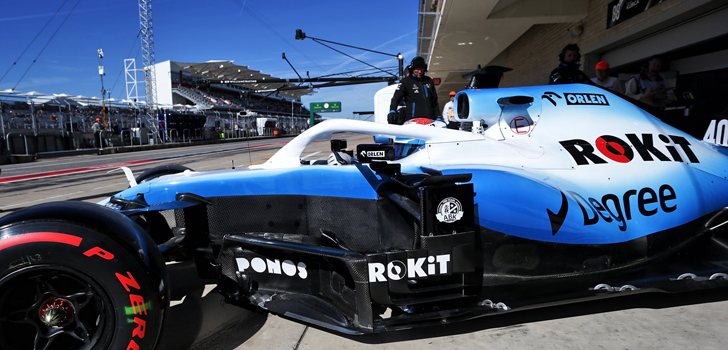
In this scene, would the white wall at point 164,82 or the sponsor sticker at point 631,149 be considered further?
the white wall at point 164,82

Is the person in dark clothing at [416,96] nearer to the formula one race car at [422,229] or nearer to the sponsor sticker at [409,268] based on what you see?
the formula one race car at [422,229]

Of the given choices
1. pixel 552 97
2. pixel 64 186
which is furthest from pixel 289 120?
pixel 552 97

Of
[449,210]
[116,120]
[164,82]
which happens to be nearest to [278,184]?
[449,210]

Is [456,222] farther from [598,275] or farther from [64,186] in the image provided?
[64,186]

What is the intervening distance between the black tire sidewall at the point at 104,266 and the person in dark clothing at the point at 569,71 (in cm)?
349

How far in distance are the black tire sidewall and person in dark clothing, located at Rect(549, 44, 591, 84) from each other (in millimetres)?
3488

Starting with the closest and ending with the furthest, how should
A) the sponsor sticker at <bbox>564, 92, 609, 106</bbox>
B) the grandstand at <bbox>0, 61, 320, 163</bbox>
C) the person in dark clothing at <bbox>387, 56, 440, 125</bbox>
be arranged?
the sponsor sticker at <bbox>564, 92, 609, 106</bbox>
the person in dark clothing at <bbox>387, 56, 440, 125</bbox>
the grandstand at <bbox>0, 61, 320, 163</bbox>

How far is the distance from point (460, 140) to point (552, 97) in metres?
0.69

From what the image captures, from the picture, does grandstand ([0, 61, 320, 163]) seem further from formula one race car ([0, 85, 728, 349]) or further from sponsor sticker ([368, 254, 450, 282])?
sponsor sticker ([368, 254, 450, 282])

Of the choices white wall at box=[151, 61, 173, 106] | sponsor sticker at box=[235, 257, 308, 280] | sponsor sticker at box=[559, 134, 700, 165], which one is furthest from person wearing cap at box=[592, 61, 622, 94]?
white wall at box=[151, 61, 173, 106]

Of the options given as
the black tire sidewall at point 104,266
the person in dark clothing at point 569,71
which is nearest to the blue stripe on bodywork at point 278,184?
the black tire sidewall at point 104,266

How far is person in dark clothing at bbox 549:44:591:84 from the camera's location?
11.8 ft

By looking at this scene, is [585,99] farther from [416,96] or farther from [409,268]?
[416,96]

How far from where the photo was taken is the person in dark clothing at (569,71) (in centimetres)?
360
